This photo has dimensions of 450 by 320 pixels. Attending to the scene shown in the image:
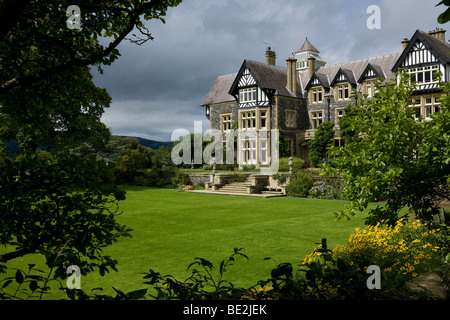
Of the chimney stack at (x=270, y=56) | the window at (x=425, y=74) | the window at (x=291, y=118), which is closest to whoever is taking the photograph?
the window at (x=425, y=74)

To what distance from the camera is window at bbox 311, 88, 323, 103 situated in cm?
3669

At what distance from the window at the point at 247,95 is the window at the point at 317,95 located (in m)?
5.54

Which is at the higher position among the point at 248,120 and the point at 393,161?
the point at 248,120

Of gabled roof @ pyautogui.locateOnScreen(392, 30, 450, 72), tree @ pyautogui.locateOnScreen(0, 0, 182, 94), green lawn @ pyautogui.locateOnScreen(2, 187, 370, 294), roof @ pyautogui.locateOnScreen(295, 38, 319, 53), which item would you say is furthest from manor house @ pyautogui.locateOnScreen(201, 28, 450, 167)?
tree @ pyautogui.locateOnScreen(0, 0, 182, 94)

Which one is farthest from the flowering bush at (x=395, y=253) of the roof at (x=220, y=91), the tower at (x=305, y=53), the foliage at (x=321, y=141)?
the tower at (x=305, y=53)

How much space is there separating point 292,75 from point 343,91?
4.98 m

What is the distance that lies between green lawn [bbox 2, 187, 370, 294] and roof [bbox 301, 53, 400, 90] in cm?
1889

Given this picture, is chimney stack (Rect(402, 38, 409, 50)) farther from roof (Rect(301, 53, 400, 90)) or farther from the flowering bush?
the flowering bush

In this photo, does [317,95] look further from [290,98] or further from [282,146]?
[282,146]

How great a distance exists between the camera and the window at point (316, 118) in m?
37.0

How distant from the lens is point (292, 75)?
36.8m

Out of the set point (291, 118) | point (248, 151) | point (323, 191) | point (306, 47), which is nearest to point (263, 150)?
point (248, 151)

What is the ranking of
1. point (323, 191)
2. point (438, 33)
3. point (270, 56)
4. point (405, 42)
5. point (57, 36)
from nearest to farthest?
point (57, 36) < point (323, 191) < point (438, 33) < point (405, 42) < point (270, 56)

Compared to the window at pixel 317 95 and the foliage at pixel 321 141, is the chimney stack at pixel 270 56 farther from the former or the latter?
the foliage at pixel 321 141
